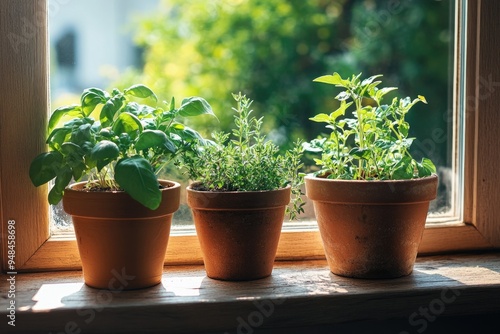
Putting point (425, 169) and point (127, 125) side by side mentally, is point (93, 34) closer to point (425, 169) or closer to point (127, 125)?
point (127, 125)

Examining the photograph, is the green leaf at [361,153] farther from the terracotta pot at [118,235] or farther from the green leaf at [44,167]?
the green leaf at [44,167]

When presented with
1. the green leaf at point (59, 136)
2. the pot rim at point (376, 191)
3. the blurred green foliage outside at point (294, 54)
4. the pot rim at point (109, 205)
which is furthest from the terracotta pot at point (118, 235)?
the blurred green foliage outside at point (294, 54)

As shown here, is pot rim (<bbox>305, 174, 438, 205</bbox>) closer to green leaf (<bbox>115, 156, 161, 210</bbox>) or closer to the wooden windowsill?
the wooden windowsill

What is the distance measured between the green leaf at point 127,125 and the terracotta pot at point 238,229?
178 millimetres

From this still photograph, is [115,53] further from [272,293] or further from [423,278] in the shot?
[423,278]

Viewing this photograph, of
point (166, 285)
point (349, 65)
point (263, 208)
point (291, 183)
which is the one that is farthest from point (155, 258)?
point (349, 65)

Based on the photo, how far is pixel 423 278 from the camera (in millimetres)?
1378

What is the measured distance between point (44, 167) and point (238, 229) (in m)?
0.42

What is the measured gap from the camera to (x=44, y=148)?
139 centimetres

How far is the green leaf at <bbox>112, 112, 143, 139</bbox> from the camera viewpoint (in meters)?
1.26

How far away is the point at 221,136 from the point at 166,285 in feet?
1.13

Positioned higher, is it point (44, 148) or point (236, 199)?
point (44, 148)

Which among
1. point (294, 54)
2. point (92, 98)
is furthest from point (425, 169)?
point (294, 54)

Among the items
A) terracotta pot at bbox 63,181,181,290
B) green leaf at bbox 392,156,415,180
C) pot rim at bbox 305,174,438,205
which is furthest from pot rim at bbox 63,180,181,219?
green leaf at bbox 392,156,415,180
